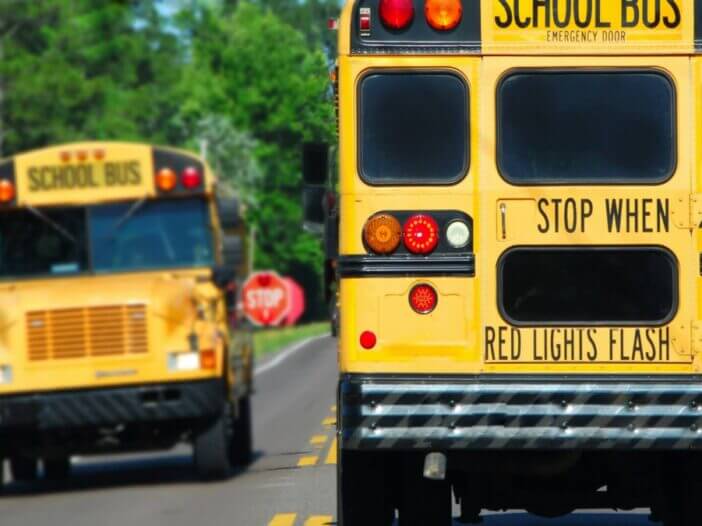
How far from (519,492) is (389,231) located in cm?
151

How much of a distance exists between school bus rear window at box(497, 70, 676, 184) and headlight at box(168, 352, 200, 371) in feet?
28.0

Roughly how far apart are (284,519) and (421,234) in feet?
11.5

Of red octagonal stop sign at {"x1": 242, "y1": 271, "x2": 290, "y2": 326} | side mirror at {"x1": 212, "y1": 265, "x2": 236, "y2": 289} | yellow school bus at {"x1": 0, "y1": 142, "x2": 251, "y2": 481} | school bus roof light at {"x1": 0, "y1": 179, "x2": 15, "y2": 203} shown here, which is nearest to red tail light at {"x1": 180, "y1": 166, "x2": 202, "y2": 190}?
yellow school bus at {"x1": 0, "y1": 142, "x2": 251, "y2": 481}

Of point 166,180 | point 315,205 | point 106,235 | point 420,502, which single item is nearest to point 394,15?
point 315,205

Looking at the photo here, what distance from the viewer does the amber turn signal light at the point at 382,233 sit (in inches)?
340

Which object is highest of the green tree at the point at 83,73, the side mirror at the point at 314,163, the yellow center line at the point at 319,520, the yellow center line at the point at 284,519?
the green tree at the point at 83,73

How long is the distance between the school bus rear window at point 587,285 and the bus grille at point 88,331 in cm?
842

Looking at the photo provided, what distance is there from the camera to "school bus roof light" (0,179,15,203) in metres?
17.2

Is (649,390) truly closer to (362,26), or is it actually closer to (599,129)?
(599,129)

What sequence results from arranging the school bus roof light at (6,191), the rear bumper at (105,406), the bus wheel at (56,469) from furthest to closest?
the bus wheel at (56,469)
the school bus roof light at (6,191)
the rear bumper at (105,406)

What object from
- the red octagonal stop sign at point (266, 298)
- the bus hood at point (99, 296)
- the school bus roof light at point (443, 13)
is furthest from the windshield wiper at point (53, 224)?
the school bus roof light at point (443, 13)

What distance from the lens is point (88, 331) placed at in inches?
663

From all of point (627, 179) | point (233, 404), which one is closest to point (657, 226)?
point (627, 179)

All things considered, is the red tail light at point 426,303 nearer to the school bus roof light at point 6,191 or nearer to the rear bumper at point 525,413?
the rear bumper at point 525,413
